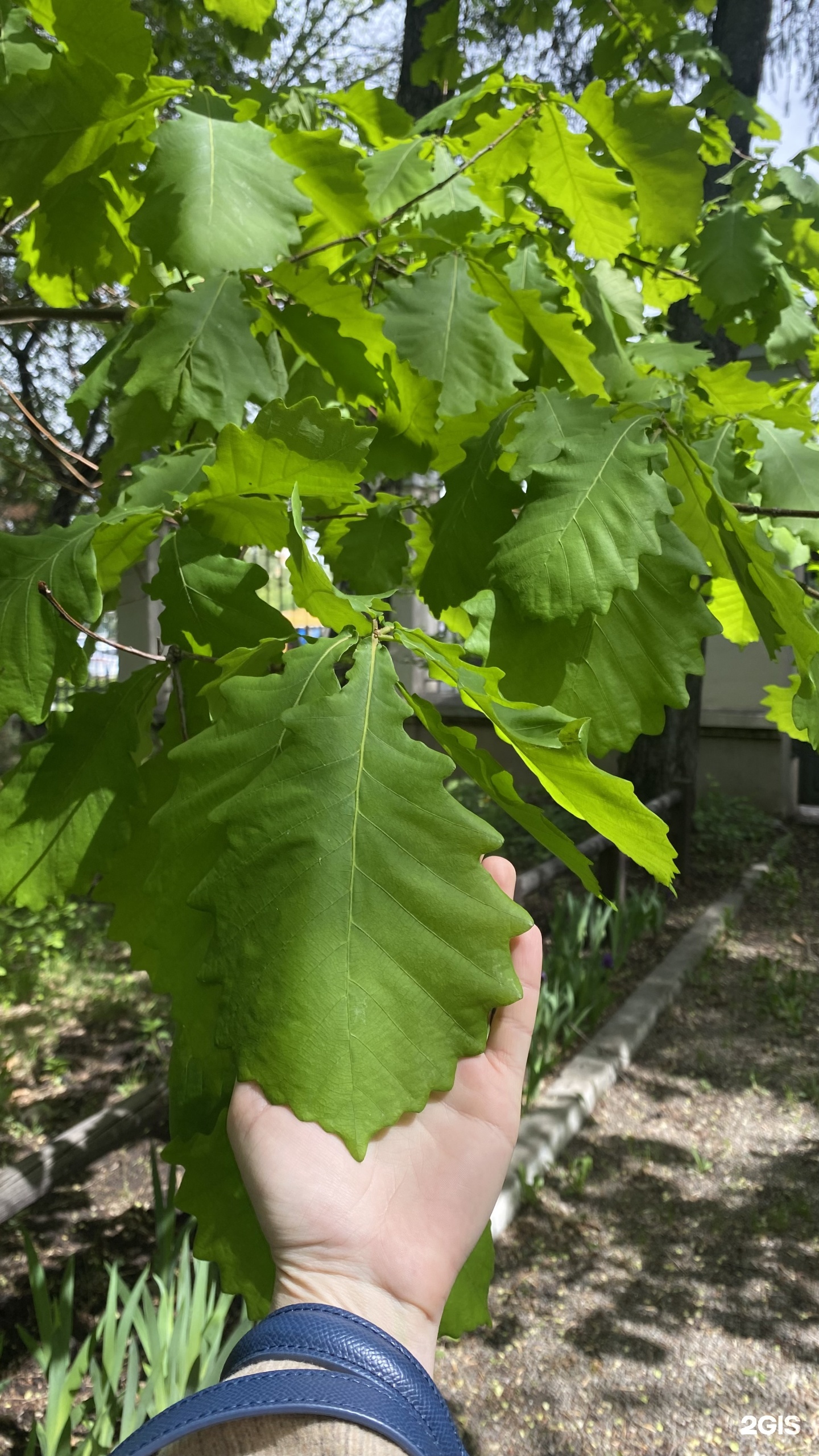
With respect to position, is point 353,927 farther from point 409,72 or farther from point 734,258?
point 409,72

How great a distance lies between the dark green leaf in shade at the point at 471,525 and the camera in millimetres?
1091

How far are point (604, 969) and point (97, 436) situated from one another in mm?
5440

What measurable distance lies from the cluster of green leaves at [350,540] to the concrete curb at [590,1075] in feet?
5.86

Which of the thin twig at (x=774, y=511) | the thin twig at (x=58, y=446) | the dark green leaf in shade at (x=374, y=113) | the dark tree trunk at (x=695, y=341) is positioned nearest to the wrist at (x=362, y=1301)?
the thin twig at (x=774, y=511)

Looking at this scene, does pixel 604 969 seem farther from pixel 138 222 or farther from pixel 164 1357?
pixel 138 222

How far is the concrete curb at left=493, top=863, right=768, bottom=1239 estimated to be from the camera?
3.29 meters

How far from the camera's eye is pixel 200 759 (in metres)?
0.78

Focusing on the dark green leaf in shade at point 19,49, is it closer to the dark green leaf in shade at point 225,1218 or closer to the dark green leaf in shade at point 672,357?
the dark green leaf in shade at point 672,357

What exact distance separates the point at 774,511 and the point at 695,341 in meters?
3.41

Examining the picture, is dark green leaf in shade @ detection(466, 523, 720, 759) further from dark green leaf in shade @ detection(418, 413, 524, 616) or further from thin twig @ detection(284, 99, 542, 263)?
thin twig @ detection(284, 99, 542, 263)

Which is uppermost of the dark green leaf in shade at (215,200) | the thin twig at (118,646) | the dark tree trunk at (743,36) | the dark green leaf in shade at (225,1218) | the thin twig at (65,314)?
the dark tree trunk at (743,36)

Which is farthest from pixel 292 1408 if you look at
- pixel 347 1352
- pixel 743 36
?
pixel 743 36

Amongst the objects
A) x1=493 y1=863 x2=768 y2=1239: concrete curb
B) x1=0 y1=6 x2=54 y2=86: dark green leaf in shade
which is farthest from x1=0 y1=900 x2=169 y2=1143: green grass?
x1=0 y1=6 x2=54 y2=86: dark green leaf in shade

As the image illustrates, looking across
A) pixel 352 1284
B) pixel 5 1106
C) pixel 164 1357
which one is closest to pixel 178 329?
pixel 352 1284
